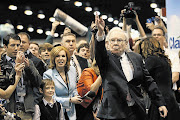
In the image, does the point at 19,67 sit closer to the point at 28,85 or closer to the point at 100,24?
the point at 28,85

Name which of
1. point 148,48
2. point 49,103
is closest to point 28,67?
point 49,103

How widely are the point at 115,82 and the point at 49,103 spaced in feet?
4.48

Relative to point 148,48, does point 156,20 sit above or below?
above

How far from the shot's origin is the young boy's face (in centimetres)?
539

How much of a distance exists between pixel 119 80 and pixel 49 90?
1.35m

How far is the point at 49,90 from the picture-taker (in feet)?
17.7

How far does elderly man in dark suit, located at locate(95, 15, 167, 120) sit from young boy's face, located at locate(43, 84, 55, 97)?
45.0 inches

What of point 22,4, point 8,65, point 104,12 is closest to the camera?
point 8,65

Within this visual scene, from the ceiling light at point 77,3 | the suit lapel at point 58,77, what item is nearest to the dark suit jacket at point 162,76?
the suit lapel at point 58,77

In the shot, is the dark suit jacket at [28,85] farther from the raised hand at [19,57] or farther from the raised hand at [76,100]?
the raised hand at [76,100]

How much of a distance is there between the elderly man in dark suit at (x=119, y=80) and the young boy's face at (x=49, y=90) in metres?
1.14

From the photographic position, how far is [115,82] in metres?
4.44

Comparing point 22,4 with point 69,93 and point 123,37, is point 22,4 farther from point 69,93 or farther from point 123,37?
point 123,37

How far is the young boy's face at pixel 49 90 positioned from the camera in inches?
212
